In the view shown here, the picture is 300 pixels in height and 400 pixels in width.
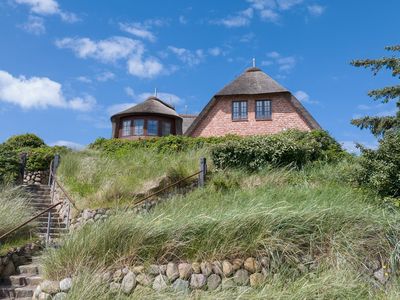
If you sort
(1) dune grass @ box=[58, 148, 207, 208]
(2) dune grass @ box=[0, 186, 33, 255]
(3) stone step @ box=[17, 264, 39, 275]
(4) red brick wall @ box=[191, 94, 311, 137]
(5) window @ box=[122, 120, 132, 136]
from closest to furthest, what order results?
(3) stone step @ box=[17, 264, 39, 275] < (2) dune grass @ box=[0, 186, 33, 255] < (1) dune grass @ box=[58, 148, 207, 208] < (4) red brick wall @ box=[191, 94, 311, 137] < (5) window @ box=[122, 120, 132, 136]

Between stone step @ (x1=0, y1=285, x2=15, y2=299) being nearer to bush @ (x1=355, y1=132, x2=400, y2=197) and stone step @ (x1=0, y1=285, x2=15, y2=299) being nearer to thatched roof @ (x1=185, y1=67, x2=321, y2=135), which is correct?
bush @ (x1=355, y1=132, x2=400, y2=197)

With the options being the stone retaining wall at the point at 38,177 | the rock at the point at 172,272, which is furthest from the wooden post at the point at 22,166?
the rock at the point at 172,272

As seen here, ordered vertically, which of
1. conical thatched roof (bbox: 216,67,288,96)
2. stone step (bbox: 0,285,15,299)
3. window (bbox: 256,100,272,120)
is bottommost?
stone step (bbox: 0,285,15,299)

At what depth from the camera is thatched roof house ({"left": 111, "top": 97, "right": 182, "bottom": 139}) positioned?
92.5 feet

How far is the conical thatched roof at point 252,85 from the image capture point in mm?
24812

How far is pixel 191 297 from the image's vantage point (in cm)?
597

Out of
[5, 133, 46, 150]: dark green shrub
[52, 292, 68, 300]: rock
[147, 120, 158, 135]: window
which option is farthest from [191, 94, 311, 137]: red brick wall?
[52, 292, 68, 300]: rock

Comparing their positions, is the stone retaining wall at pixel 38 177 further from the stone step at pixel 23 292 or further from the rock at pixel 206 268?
the rock at pixel 206 268

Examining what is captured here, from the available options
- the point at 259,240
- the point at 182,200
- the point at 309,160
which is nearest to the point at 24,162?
the point at 182,200

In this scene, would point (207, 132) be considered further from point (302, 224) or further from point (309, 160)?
point (302, 224)

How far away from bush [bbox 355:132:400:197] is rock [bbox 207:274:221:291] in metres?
5.02

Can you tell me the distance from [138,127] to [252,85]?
28.3ft

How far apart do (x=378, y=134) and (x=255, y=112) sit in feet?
28.7

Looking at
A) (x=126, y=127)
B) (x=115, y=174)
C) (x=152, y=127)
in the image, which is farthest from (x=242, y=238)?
(x=126, y=127)
